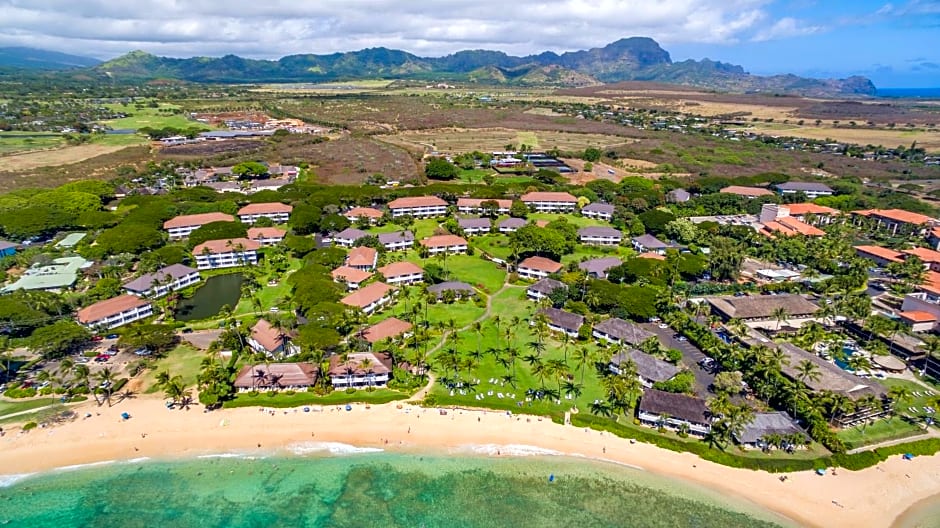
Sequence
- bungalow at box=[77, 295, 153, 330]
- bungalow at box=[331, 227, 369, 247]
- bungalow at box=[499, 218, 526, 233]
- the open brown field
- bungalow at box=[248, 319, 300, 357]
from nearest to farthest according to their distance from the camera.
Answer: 1. bungalow at box=[248, 319, 300, 357]
2. bungalow at box=[77, 295, 153, 330]
3. bungalow at box=[331, 227, 369, 247]
4. bungalow at box=[499, 218, 526, 233]
5. the open brown field

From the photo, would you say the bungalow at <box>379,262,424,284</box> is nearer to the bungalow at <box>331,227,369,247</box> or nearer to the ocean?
the bungalow at <box>331,227,369,247</box>

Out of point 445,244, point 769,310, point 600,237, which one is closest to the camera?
point 769,310

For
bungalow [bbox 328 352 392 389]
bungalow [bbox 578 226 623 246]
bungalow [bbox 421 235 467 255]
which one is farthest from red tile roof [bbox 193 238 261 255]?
bungalow [bbox 578 226 623 246]

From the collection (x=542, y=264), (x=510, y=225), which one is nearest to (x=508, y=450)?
(x=542, y=264)

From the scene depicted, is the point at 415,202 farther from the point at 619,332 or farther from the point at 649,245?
the point at 619,332

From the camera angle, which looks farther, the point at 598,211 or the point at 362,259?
the point at 598,211

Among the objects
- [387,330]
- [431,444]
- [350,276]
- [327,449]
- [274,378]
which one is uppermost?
[350,276]

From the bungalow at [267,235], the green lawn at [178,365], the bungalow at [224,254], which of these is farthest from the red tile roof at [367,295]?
the bungalow at [267,235]

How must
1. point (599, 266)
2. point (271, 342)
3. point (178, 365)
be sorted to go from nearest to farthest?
point (178, 365) → point (271, 342) → point (599, 266)
